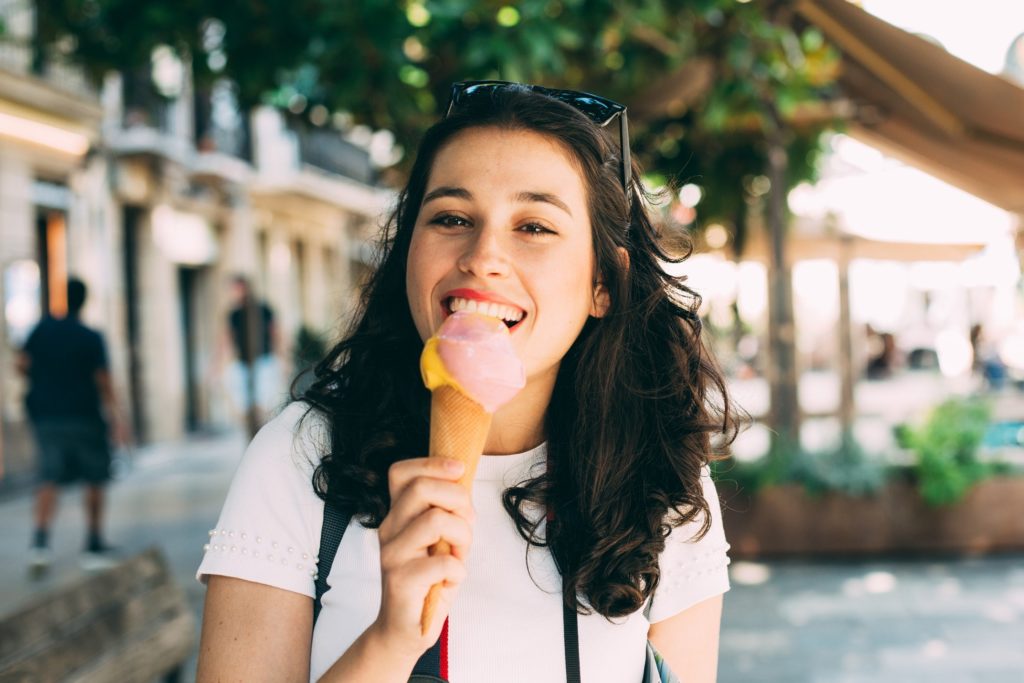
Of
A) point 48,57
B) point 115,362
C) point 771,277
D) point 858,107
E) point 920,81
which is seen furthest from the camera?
point 115,362

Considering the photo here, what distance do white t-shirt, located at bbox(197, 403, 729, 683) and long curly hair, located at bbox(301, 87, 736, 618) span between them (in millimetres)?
34

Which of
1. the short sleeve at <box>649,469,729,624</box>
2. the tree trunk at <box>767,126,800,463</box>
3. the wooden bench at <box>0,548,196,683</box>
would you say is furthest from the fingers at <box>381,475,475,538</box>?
the tree trunk at <box>767,126,800,463</box>

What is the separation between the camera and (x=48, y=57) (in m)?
6.27

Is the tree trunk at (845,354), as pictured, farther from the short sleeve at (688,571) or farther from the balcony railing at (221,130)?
the balcony railing at (221,130)

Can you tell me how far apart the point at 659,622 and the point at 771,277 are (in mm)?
6836

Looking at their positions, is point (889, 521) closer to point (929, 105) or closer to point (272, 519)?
point (929, 105)

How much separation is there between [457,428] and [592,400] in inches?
21.6

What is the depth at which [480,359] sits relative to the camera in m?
1.38

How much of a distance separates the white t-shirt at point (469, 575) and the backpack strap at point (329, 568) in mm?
10

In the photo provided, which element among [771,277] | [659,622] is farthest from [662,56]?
[659,622]

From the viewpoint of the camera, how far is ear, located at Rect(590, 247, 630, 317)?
1867mm

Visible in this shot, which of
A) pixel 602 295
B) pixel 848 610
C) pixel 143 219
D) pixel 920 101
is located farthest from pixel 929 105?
pixel 143 219

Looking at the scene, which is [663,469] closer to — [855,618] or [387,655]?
[387,655]

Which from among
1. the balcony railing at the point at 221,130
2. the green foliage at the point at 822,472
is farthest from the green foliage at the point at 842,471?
the balcony railing at the point at 221,130
